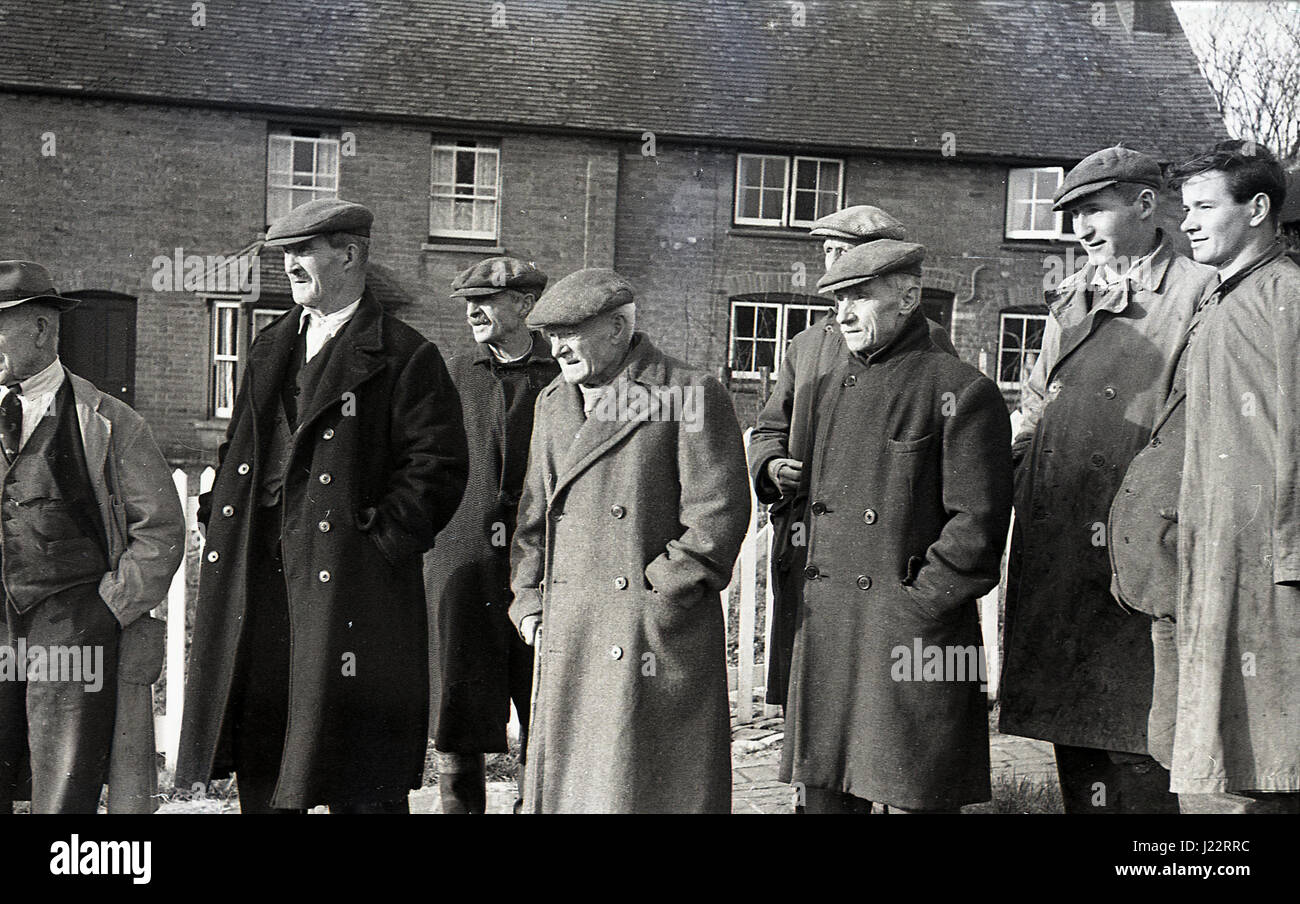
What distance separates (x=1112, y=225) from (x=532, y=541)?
2267 millimetres

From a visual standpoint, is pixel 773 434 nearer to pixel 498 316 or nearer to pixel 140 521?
pixel 498 316

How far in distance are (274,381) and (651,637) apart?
1454 mm

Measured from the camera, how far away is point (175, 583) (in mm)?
5859

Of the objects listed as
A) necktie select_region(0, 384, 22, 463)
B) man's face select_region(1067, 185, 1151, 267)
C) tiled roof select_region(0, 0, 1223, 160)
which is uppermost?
tiled roof select_region(0, 0, 1223, 160)

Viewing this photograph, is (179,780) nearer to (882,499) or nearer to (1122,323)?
(882,499)

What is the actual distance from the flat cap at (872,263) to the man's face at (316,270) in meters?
1.54

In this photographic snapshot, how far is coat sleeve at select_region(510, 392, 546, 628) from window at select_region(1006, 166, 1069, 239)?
15.6 metres

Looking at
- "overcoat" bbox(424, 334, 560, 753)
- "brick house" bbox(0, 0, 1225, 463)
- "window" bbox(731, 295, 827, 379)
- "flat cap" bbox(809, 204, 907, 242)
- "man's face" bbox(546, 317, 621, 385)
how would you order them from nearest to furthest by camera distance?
"man's face" bbox(546, 317, 621, 385) < "flat cap" bbox(809, 204, 907, 242) < "overcoat" bbox(424, 334, 560, 753) < "brick house" bbox(0, 0, 1225, 463) < "window" bbox(731, 295, 827, 379)

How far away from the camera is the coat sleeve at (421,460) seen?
13.4 feet

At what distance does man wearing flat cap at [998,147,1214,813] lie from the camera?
4.29 meters

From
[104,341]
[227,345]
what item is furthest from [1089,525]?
[104,341]

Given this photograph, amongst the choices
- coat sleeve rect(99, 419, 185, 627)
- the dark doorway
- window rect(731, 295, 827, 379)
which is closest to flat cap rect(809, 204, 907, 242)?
coat sleeve rect(99, 419, 185, 627)

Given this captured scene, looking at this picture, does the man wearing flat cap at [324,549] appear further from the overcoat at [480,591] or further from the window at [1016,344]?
the window at [1016,344]

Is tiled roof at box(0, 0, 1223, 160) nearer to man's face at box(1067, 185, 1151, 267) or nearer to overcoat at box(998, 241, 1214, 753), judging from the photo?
man's face at box(1067, 185, 1151, 267)
